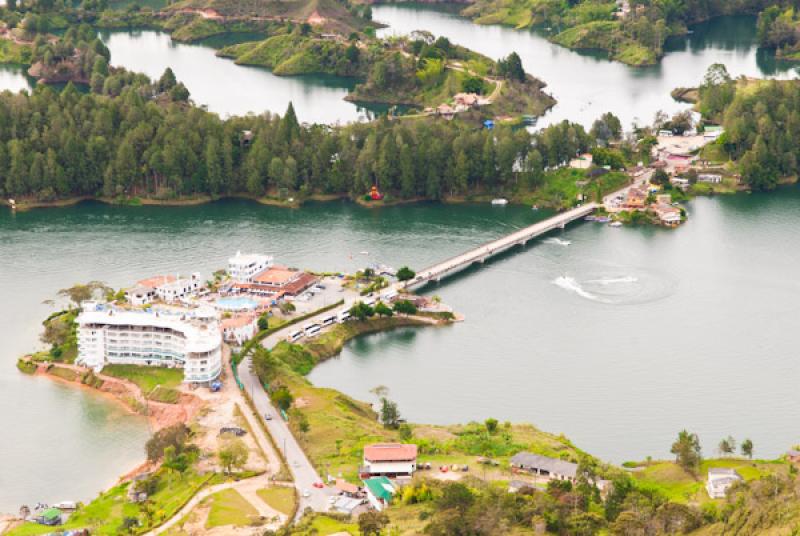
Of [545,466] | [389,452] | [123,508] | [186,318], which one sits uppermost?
[186,318]

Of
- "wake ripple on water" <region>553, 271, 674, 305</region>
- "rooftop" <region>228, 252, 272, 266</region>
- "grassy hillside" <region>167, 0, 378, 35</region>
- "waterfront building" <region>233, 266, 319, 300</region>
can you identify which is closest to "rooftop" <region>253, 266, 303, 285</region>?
"waterfront building" <region>233, 266, 319, 300</region>

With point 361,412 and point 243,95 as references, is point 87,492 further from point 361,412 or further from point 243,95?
point 243,95

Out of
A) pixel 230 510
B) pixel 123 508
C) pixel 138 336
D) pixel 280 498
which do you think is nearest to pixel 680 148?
pixel 138 336

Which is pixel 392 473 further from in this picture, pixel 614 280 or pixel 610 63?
pixel 610 63

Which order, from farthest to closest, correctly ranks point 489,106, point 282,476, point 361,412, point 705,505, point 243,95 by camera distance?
point 243,95
point 489,106
point 361,412
point 282,476
point 705,505

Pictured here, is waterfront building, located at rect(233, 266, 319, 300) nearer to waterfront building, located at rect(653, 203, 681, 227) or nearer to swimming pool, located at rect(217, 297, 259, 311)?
swimming pool, located at rect(217, 297, 259, 311)

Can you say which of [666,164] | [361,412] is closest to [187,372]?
[361,412]
